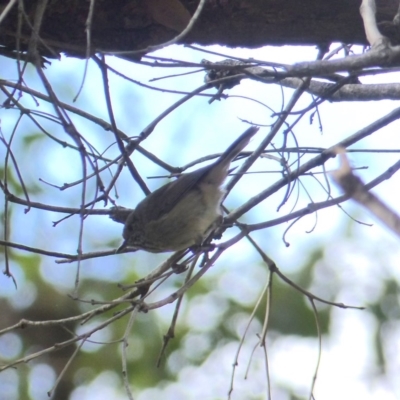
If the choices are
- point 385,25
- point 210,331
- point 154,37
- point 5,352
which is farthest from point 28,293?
point 385,25

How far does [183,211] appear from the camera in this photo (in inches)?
169

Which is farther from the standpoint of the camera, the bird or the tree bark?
the bird

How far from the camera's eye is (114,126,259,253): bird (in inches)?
160

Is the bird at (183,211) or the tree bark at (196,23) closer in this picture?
the tree bark at (196,23)

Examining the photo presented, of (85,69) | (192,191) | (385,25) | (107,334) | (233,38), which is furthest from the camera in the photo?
(107,334)

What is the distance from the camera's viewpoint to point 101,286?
842 cm

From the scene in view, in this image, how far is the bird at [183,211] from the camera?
160 inches

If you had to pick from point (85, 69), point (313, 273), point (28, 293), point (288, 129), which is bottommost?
point (85, 69)

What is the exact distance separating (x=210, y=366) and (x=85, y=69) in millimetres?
6978

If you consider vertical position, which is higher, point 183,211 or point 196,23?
point 196,23

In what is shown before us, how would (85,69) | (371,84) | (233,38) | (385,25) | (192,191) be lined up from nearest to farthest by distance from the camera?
1. (85,69)
2. (385,25)
3. (233,38)
4. (371,84)
5. (192,191)

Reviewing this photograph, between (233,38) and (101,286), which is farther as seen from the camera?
(101,286)

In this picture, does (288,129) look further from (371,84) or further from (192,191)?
(192,191)

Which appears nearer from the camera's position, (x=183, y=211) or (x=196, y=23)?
(x=196, y=23)
